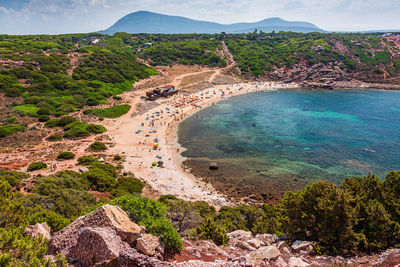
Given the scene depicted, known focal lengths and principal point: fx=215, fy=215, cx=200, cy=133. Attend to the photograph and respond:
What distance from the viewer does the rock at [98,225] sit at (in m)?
11.0

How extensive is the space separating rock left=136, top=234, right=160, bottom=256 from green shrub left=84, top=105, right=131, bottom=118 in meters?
51.0

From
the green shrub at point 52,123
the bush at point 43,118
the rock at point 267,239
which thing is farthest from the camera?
the bush at point 43,118

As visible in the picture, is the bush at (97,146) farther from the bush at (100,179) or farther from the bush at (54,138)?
the bush at (100,179)

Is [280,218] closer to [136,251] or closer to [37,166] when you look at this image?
[136,251]

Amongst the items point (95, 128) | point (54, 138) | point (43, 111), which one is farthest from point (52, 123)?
point (95, 128)

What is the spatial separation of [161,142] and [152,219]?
3383 centimetres

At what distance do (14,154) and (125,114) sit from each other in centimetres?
2850

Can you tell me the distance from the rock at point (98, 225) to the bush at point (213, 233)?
22.9 feet

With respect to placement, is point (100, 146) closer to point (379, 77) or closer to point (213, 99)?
point (213, 99)

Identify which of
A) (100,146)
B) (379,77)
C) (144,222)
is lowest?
(100,146)

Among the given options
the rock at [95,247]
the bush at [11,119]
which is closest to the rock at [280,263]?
the rock at [95,247]

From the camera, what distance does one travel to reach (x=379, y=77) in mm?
101250

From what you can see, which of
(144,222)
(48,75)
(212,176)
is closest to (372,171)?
(212,176)

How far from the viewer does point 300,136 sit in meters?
50.8
